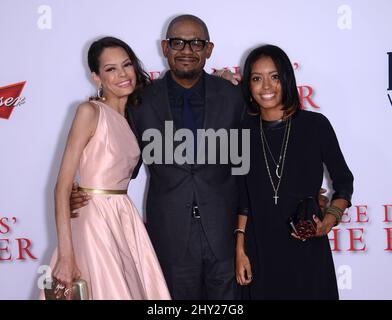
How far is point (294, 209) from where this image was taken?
2.24m

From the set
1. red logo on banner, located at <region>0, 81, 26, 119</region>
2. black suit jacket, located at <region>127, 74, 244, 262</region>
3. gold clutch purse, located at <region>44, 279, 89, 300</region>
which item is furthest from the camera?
red logo on banner, located at <region>0, 81, 26, 119</region>

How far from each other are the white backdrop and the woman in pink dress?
77cm

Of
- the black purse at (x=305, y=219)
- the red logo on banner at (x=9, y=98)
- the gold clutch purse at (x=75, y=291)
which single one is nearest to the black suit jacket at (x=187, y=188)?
the black purse at (x=305, y=219)

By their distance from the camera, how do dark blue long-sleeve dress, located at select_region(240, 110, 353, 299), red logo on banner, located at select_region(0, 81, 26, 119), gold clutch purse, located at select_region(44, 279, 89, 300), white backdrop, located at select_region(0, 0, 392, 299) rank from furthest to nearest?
red logo on banner, located at select_region(0, 81, 26, 119)
white backdrop, located at select_region(0, 0, 392, 299)
dark blue long-sleeve dress, located at select_region(240, 110, 353, 299)
gold clutch purse, located at select_region(44, 279, 89, 300)

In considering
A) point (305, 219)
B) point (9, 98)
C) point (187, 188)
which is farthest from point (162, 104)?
point (9, 98)

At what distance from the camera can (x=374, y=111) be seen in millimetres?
3016

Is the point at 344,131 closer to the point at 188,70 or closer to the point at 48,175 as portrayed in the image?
the point at 188,70

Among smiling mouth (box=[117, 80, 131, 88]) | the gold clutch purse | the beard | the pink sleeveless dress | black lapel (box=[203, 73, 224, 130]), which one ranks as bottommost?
the gold clutch purse

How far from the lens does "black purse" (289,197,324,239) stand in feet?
6.93

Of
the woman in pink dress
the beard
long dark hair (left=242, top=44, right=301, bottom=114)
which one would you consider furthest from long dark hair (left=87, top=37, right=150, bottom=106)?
long dark hair (left=242, top=44, right=301, bottom=114)

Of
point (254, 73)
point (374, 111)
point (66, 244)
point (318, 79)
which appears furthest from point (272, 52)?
point (66, 244)

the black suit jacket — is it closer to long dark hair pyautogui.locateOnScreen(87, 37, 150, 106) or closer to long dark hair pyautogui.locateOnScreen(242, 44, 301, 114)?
long dark hair pyautogui.locateOnScreen(87, 37, 150, 106)

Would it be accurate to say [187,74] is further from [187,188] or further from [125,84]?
[187,188]

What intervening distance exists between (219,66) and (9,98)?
1.31 m
